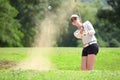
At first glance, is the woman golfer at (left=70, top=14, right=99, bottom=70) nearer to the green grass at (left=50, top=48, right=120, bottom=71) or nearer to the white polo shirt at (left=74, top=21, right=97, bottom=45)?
the white polo shirt at (left=74, top=21, right=97, bottom=45)

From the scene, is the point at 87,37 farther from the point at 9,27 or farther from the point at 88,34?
the point at 9,27

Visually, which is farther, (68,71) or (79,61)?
(79,61)

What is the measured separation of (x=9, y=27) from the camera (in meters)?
46.9

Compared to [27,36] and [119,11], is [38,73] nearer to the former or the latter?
[119,11]

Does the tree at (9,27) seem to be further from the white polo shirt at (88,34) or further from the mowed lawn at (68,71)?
the white polo shirt at (88,34)

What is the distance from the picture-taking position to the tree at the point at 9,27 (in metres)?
42.7

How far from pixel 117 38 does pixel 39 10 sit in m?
25.6

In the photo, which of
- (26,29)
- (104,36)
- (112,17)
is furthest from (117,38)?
(112,17)

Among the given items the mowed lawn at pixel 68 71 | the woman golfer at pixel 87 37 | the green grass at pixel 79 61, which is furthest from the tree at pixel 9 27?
the woman golfer at pixel 87 37

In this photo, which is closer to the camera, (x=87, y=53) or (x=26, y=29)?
(x=87, y=53)

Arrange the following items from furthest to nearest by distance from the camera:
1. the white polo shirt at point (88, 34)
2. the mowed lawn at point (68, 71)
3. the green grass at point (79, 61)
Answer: the green grass at point (79, 61) < the white polo shirt at point (88, 34) < the mowed lawn at point (68, 71)

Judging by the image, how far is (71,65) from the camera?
15555mm

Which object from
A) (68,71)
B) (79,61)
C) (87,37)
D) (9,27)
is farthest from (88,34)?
(9,27)

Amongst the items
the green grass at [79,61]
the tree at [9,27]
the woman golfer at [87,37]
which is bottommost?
the tree at [9,27]
